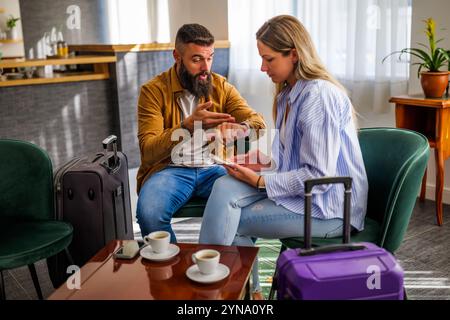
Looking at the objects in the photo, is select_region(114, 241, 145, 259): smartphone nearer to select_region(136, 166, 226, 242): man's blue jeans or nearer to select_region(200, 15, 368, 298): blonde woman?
select_region(200, 15, 368, 298): blonde woman

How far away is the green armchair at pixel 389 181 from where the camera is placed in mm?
1633

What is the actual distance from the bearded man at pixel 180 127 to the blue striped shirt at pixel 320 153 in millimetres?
421

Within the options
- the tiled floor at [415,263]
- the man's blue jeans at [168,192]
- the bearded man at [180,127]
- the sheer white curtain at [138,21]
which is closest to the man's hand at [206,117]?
the bearded man at [180,127]

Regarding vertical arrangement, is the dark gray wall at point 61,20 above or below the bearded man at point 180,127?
above

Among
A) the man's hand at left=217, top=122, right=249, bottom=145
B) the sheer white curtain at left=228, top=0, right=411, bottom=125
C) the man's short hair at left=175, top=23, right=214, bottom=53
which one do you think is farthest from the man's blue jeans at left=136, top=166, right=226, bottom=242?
the sheer white curtain at left=228, top=0, right=411, bottom=125

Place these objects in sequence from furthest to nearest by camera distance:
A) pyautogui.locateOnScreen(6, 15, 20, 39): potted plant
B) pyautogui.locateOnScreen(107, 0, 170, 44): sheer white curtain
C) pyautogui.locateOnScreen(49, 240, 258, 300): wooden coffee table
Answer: pyautogui.locateOnScreen(6, 15, 20, 39): potted plant → pyautogui.locateOnScreen(107, 0, 170, 44): sheer white curtain → pyautogui.locateOnScreen(49, 240, 258, 300): wooden coffee table

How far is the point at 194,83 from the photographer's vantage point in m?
2.28

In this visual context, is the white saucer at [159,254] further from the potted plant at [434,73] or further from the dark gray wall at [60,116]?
the dark gray wall at [60,116]

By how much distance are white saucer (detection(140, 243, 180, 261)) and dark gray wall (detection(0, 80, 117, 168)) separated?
7.19 ft

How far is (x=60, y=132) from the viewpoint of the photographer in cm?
385

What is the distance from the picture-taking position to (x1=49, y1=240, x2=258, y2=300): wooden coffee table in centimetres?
132

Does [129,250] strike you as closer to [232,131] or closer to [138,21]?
[232,131]

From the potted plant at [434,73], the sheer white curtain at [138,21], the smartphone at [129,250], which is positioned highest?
the sheer white curtain at [138,21]
